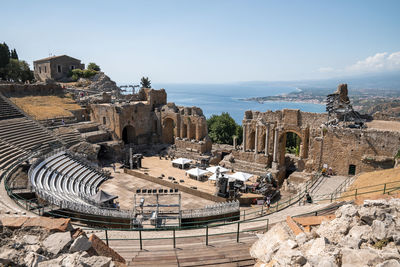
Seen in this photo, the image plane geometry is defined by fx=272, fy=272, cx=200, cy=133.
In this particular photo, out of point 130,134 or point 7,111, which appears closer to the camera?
point 7,111

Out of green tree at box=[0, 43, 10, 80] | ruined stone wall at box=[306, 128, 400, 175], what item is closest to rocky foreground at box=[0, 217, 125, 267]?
ruined stone wall at box=[306, 128, 400, 175]

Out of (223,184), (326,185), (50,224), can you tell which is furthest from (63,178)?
(326,185)

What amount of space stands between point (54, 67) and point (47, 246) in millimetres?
62512

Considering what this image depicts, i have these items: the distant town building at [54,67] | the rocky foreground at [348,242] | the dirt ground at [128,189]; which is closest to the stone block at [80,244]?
Answer: the rocky foreground at [348,242]

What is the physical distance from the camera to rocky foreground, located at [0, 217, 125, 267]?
A: 605 centimetres

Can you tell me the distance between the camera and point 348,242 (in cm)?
630

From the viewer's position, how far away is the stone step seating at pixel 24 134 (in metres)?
25.9

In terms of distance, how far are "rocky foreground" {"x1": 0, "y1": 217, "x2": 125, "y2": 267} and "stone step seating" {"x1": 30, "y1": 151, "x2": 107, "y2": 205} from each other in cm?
1118

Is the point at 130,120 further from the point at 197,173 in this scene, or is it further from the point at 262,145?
the point at 262,145

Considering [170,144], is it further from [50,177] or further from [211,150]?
[50,177]

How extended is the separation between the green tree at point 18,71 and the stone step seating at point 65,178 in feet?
116

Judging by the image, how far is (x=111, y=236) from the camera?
1266 centimetres

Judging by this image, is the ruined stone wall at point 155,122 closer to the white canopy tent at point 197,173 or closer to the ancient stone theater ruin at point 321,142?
the ancient stone theater ruin at point 321,142

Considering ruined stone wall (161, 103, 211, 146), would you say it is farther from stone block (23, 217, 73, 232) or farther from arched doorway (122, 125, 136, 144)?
stone block (23, 217, 73, 232)
